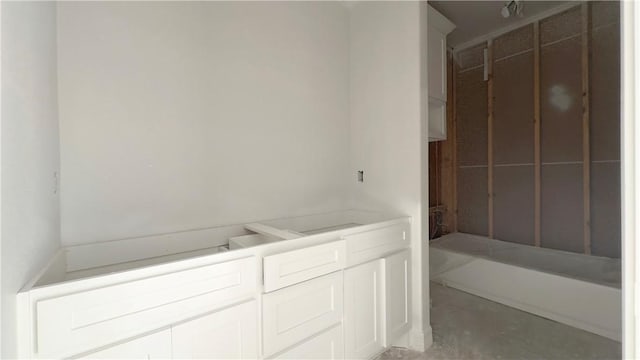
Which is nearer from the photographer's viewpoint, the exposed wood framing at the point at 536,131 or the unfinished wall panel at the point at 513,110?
the exposed wood framing at the point at 536,131

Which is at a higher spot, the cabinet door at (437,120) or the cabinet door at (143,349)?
the cabinet door at (437,120)

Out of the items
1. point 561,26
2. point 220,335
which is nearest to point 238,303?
point 220,335

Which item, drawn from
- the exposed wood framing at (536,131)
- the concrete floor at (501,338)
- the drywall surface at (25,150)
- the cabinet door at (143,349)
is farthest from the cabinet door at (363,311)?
the exposed wood framing at (536,131)

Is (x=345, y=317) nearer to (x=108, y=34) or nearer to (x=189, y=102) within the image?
(x=189, y=102)

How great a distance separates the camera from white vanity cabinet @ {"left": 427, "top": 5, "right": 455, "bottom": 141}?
2.37 m

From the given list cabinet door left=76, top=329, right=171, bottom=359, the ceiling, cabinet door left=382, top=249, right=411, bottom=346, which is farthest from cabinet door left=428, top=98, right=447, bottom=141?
cabinet door left=76, top=329, right=171, bottom=359

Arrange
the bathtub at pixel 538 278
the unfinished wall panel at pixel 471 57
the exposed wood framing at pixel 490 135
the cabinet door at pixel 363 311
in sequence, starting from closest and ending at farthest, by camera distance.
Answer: the cabinet door at pixel 363 311 < the bathtub at pixel 538 278 < the exposed wood framing at pixel 490 135 < the unfinished wall panel at pixel 471 57

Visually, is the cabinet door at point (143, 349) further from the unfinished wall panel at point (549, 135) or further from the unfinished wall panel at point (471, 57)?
the unfinished wall panel at point (471, 57)

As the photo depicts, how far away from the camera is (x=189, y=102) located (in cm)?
163

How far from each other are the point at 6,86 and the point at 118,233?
90 cm

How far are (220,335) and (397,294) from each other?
117cm

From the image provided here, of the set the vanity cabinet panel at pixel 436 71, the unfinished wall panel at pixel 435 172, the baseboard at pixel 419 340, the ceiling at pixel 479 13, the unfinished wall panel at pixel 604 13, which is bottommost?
the baseboard at pixel 419 340

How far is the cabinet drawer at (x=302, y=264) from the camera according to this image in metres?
Answer: 1.29

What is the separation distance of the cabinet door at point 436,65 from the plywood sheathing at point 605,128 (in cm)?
148
